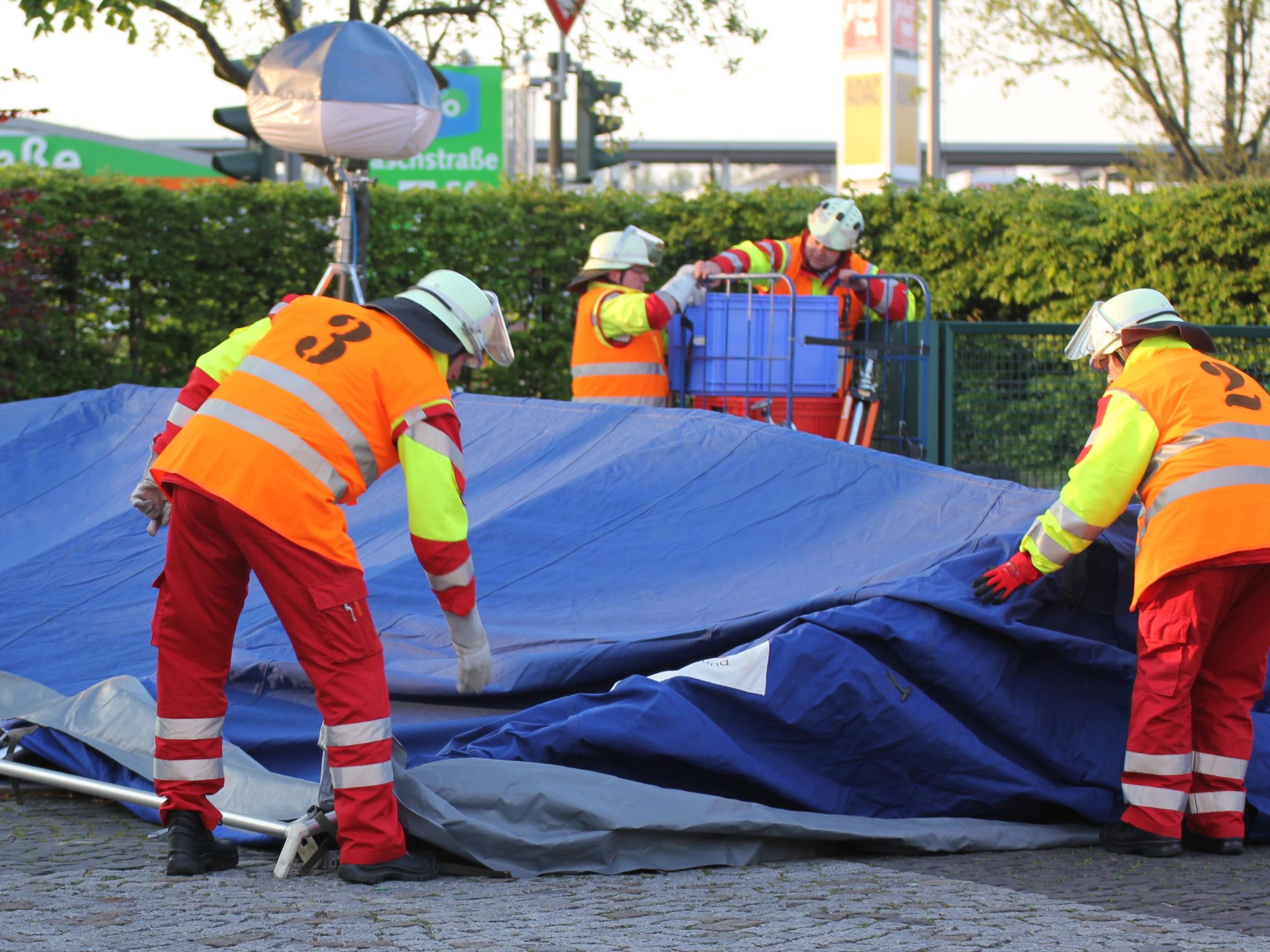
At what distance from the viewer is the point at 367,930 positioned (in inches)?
137

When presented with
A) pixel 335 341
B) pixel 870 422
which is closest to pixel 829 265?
pixel 870 422

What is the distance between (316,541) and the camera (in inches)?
155

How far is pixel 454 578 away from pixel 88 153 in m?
22.6

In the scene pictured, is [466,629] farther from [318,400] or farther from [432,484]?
[318,400]

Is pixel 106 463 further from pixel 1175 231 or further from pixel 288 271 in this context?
pixel 1175 231

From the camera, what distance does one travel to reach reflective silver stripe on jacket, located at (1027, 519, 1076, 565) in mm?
4684

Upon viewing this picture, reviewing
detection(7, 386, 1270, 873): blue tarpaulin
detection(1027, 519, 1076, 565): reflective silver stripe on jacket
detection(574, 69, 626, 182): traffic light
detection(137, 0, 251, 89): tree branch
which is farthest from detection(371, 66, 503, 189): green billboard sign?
detection(1027, 519, 1076, 565): reflective silver stripe on jacket

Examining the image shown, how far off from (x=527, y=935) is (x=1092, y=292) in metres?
9.85

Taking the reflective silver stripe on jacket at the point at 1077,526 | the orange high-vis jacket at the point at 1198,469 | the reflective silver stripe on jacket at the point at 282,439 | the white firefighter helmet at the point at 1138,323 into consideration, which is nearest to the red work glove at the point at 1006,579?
the reflective silver stripe on jacket at the point at 1077,526

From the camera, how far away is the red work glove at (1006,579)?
4.77 m

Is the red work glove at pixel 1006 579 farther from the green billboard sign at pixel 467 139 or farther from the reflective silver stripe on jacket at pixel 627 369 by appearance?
the green billboard sign at pixel 467 139

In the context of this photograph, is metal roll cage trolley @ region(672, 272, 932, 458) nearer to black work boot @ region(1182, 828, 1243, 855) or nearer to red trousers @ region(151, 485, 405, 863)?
black work boot @ region(1182, 828, 1243, 855)

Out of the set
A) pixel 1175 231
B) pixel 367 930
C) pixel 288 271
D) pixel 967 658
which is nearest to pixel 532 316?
pixel 288 271

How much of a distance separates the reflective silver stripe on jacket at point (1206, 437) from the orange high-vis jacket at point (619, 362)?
3.72 meters
